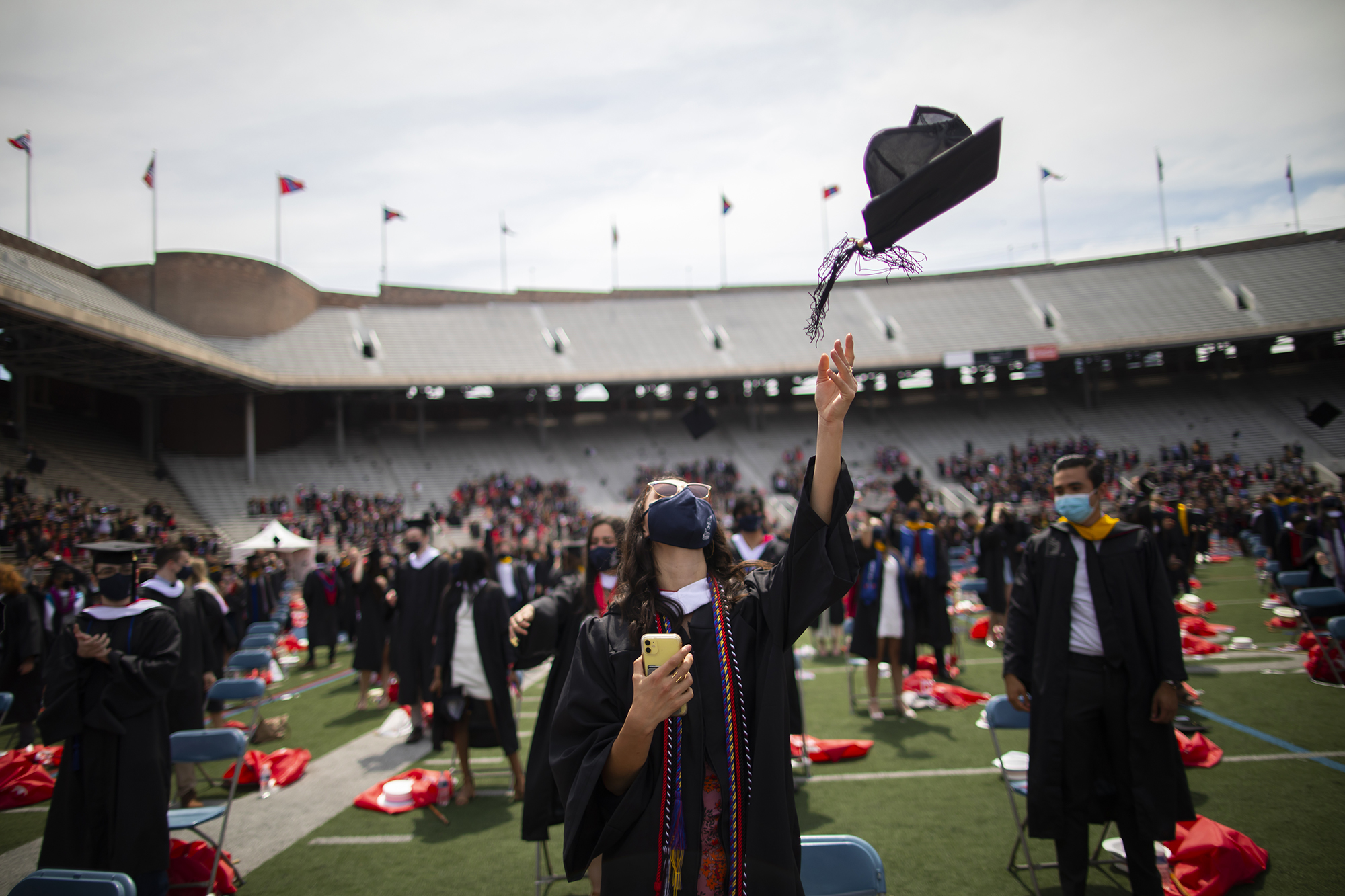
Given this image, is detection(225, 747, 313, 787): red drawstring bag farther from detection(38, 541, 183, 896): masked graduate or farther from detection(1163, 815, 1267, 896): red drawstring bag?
detection(1163, 815, 1267, 896): red drawstring bag

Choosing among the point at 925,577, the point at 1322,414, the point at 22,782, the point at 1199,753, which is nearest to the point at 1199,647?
the point at 925,577

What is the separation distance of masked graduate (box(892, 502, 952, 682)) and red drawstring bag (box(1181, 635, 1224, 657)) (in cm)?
315

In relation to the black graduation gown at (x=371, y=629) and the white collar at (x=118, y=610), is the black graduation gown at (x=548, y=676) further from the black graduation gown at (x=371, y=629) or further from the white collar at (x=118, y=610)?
the black graduation gown at (x=371, y=629)

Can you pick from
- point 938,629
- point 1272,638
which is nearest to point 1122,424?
point 1272,638

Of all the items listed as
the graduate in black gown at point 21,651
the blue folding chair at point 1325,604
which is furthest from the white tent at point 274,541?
the blue folding chair at point 1325,604

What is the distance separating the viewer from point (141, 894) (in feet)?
12.2

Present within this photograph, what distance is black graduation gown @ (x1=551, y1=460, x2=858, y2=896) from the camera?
1.79 m

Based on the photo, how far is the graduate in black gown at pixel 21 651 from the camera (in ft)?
22.1

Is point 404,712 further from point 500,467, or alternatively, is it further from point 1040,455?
point 1040,455

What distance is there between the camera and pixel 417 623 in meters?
6.52

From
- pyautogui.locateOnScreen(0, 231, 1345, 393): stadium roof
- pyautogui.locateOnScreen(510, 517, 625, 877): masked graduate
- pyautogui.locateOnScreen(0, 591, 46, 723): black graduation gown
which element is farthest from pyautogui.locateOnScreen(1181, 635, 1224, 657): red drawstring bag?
pyautogui.locateOnScreen(0, 231, 1345, 393): stadium roof

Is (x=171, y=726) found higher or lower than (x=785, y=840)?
lower

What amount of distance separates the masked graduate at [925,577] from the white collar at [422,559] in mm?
4613

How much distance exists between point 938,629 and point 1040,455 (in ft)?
87.7
